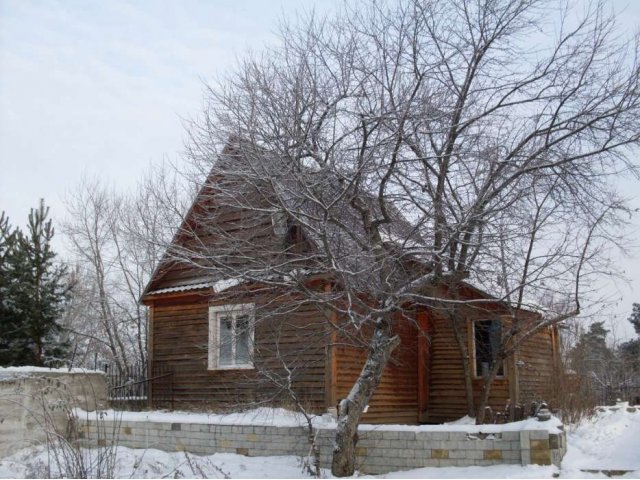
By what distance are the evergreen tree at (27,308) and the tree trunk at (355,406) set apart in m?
9.63

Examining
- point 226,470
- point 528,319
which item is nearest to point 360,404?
point 226,470

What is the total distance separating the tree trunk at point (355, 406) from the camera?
939 centimetres

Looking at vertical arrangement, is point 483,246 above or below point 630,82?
below

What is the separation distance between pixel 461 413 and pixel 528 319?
13.2 feet

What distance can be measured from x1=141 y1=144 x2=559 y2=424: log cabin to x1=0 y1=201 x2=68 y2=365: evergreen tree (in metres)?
2.67

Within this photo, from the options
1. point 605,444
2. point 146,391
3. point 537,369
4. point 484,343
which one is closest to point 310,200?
point 605,444

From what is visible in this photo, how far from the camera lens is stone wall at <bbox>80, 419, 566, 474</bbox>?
29.4ft

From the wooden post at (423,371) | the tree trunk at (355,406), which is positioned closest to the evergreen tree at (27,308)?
the wooden post at (423,371)

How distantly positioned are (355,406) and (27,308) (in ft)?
33.1

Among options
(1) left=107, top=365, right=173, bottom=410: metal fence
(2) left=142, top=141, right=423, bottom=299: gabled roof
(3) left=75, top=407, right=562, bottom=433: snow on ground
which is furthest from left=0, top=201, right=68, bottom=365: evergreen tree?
(2) left=142, top=141, right=423, bottom=299: gabled roof

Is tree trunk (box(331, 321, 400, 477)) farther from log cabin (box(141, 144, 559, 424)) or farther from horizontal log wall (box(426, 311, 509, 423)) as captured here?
horizontal log wall (box(426, 311, 509, 423))

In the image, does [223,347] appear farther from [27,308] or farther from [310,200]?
[310,200]

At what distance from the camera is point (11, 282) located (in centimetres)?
1648

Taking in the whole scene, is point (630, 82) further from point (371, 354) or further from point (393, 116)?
point (371, 354)
